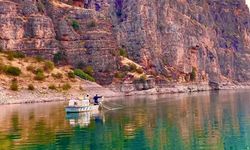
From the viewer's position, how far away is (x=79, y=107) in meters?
75.0

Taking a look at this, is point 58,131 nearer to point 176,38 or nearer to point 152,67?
point 152,67

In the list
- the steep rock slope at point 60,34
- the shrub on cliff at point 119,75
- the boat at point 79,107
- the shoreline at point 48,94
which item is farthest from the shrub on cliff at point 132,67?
the boat at point 79,107

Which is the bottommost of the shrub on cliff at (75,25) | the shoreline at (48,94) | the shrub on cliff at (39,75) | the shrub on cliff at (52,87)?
the shoreline at (48,94)

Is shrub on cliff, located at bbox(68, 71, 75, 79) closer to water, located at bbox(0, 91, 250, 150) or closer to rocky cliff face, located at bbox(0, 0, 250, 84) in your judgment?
rocky cliff face, located at bbox(0, 0, 250, 84)

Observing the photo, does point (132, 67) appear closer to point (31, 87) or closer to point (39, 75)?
point (39, 75)

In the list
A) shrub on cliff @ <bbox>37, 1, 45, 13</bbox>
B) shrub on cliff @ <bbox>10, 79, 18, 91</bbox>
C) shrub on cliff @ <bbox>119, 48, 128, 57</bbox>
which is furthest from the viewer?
shrub on cliff @ <bbox>119, 48, 128, 57</bbox>

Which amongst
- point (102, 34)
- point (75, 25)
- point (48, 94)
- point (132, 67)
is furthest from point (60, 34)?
point (48, 94)

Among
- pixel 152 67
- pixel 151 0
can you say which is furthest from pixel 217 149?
pixel 151 0

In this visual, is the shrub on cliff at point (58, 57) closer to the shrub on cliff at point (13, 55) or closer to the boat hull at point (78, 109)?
the shrub on cliff at point (13, 55)

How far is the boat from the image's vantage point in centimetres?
7431

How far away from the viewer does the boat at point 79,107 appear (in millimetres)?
74312

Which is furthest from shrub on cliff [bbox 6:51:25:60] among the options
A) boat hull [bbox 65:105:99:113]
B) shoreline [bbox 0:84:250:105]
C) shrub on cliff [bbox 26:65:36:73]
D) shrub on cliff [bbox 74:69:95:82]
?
boat hull [bbox 65:105:99:113]

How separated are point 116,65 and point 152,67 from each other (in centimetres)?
2269

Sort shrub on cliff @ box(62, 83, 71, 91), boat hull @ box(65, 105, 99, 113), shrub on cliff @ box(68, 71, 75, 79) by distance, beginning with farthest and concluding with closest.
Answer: shrub on cliff @ box(68, 71, 75, 79) → shrub on cliff @ box(62, 83, 71, 91) → boat hull @ box(65, 105, 99, 113)
